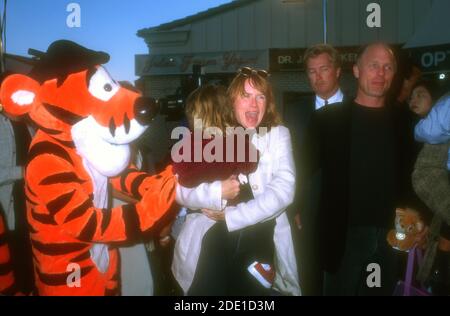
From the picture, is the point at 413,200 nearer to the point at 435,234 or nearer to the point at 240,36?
the point at 435,234

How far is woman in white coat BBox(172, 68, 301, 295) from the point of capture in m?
1.45

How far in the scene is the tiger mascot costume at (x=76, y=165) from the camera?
1313 millimetres

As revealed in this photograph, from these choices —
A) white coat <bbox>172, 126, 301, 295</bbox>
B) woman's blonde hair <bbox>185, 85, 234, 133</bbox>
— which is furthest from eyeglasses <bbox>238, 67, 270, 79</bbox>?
white coat <bbox>172, 126, 301, 295</bbox>

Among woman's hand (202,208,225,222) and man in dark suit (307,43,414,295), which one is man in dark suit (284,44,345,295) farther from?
woman's hand (202,208,225,222)

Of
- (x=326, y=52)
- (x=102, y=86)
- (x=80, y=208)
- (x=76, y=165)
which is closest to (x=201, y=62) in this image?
(x=326, y=52)

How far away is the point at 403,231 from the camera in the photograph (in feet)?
5.82

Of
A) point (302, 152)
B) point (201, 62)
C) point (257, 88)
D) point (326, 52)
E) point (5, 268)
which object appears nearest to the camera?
point (5, 268)

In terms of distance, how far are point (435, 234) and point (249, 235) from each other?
994 mm

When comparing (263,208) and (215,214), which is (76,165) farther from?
(263,208)

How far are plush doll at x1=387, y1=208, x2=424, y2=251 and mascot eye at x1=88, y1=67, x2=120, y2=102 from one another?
4.34ft

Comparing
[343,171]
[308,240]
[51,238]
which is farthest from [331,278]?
[51,238]

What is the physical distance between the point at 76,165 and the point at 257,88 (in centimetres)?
77

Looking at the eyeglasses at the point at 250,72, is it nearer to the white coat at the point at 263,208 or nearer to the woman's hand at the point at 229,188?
the white coat at the point at 263,208

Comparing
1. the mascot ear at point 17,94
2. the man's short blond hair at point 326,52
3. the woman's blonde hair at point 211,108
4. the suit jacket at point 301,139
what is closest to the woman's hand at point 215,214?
the woman's blonde hair at point 211,108
